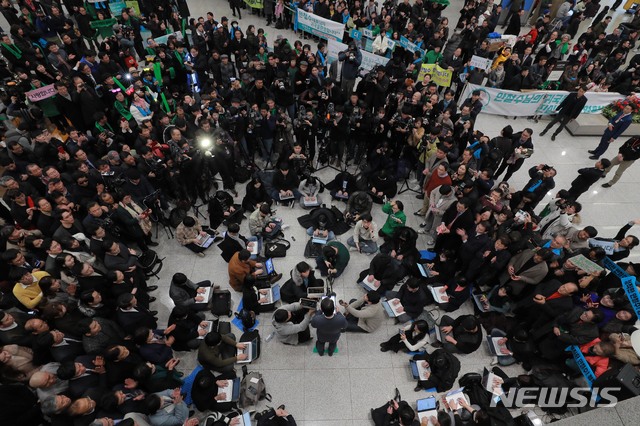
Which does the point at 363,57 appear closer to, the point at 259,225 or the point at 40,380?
the point at 259,225

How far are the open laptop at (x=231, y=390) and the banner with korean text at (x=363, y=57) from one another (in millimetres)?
10167

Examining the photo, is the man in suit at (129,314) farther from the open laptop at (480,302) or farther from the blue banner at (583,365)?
the blue banner at (583,365)

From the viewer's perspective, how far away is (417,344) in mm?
5637

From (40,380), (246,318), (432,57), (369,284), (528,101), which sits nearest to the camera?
(40,380)

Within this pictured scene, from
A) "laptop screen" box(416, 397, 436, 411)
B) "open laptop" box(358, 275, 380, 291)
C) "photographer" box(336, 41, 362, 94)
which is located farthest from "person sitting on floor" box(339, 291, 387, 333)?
"photographer" box(336, 41, 362, 94)

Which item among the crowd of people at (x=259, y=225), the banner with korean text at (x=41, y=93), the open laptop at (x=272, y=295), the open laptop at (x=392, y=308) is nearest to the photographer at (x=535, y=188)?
the crowd of people at (x=259, y=225)

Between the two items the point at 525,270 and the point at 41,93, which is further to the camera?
the point at 41,93

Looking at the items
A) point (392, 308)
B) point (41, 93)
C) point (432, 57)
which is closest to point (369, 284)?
point (392, 308)

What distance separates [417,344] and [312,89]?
7174 millimetres

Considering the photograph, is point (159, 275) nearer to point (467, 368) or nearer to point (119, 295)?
point (119, 295)

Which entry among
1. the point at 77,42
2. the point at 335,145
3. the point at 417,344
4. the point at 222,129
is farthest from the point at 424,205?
the point at 77,42

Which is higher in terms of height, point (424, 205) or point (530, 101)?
point (530, 101)

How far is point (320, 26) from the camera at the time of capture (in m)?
13.1

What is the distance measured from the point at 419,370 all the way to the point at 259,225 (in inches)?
162
